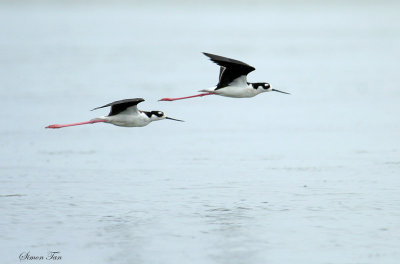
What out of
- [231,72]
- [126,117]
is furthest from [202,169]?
[126,117]

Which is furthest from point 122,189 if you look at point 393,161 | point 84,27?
point 84,27

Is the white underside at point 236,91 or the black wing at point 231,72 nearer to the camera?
the black wing at point 231,72

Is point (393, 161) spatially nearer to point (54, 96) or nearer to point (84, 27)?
point (54, 96)

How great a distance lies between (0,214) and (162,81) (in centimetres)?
1738

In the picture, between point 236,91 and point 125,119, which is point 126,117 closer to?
point 125,119

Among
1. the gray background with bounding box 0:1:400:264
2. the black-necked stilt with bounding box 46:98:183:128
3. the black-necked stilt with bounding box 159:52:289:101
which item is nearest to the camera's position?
the gray background with bounding box 0:1:400:264

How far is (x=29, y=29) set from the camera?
66.8 meters

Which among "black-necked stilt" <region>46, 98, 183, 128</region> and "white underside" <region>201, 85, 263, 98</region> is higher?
"white underside" <region>201, 85, 263, 98</region>
